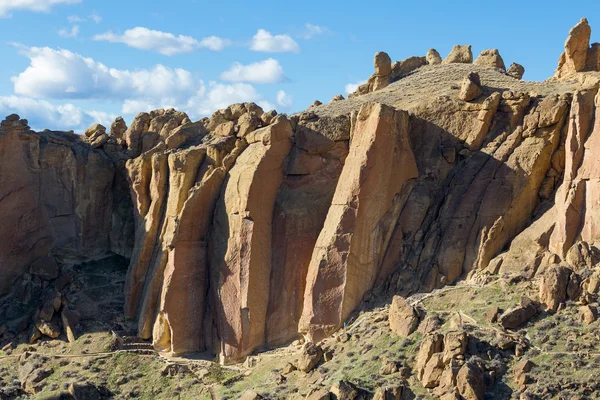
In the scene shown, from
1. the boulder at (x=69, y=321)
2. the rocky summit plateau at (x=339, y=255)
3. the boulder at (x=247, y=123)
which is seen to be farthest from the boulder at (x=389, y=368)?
the boulder at (x=69, y=321)

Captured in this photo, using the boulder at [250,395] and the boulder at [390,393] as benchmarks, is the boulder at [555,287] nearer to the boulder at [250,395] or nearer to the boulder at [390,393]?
the boulder at [390,393]

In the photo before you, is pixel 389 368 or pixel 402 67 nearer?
pixel 389 368

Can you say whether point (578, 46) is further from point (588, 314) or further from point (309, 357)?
point (309, 357)

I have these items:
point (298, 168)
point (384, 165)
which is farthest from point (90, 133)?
point (384, 165)

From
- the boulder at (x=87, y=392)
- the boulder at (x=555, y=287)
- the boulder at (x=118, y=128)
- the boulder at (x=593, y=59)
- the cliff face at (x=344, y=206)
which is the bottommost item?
the boulder at (x=87, y=392)

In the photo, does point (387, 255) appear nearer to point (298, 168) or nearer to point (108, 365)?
point (298, 168)

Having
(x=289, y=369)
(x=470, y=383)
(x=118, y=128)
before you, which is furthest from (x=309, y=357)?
(x=118, y=128)

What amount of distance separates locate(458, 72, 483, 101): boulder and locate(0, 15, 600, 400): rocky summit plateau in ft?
0.31

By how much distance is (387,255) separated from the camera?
55.1 meters

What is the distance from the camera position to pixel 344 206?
179ft

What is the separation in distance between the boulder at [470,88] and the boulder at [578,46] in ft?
19.6

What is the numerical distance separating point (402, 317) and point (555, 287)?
6415 millimetres

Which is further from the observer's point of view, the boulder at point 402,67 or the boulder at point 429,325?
the boulder at point 402,67

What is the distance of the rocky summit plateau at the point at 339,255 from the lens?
48.2m
